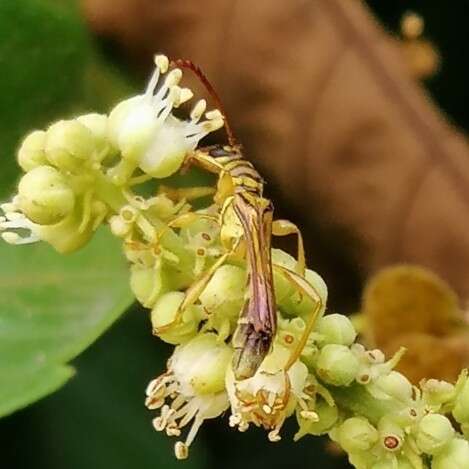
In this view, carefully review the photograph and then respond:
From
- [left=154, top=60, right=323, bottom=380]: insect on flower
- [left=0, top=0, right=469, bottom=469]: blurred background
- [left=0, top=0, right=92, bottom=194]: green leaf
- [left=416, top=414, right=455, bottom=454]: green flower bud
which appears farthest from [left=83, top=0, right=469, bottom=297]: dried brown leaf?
[left=416, top=414, right=455, bottom=454]: green flower bud

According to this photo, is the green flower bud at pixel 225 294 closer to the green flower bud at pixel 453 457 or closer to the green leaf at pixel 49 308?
the green flower bud at pixel 453 457

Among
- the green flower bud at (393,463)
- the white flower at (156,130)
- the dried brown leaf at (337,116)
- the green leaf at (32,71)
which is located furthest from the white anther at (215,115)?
the dried brown leaf at (337,116)

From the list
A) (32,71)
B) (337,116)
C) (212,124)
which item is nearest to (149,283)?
(212,124)

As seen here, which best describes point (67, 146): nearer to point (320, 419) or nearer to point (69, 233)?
point (69, 233)

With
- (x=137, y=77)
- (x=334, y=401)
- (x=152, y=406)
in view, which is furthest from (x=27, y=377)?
(x=137, y=77)

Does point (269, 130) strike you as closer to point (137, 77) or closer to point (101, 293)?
point (137, 77)

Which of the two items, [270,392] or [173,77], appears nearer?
[270,392]
